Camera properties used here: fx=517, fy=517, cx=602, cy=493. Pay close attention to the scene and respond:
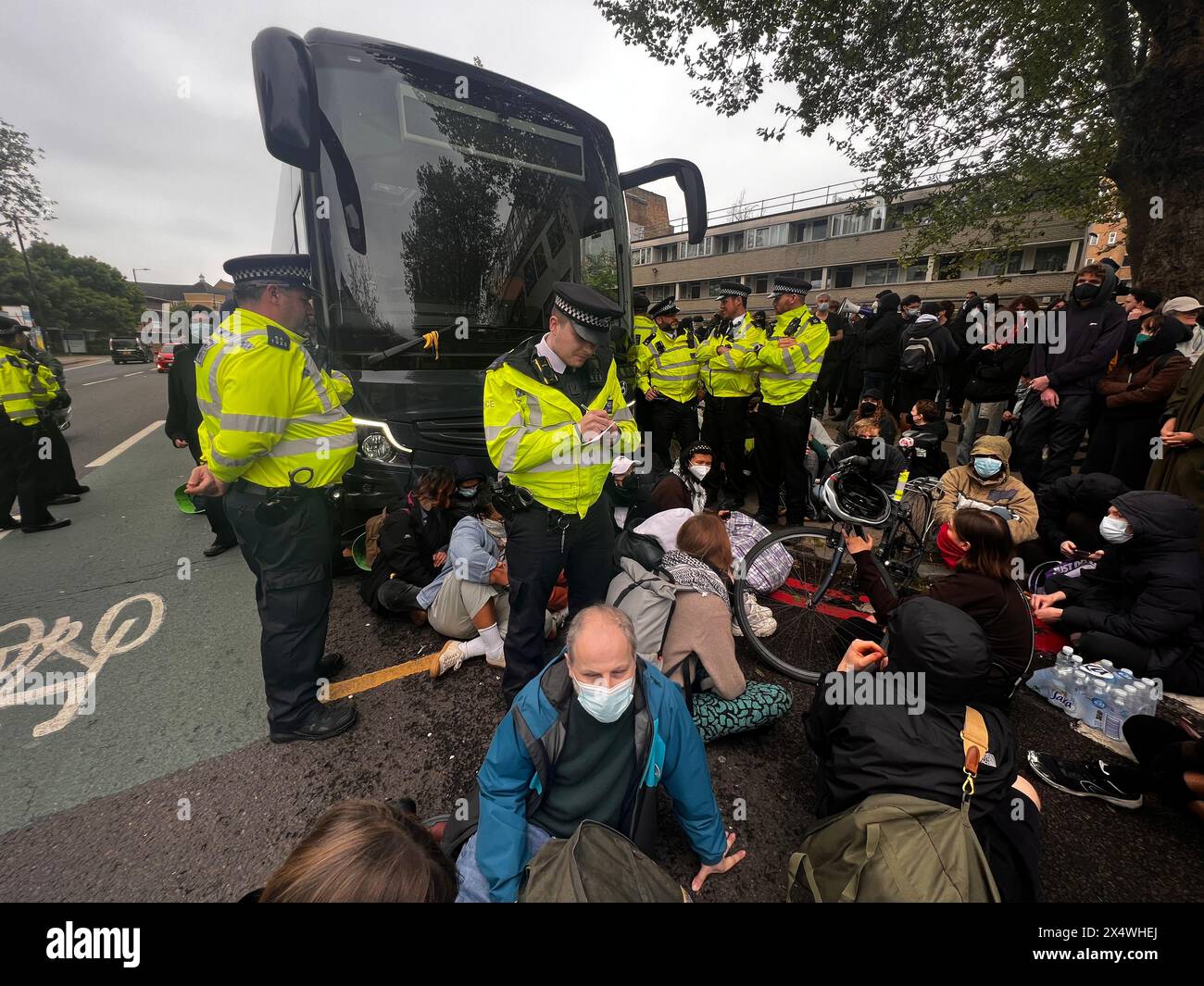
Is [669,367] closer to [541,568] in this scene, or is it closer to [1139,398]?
[541,568]

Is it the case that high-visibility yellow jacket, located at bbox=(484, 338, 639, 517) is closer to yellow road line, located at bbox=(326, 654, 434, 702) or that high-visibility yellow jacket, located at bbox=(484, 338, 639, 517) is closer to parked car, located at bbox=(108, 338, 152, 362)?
yellow road line, located at bbox=(326, 654, 434, 702)

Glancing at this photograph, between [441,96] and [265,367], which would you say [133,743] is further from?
[441,96]

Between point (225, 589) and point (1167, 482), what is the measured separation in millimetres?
6919

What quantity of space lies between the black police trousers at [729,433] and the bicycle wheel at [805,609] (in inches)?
87.1

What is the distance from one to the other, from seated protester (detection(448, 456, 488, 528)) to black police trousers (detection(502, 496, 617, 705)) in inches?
47.1

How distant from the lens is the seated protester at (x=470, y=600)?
3117 millimetres

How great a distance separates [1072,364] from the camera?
15.5ft

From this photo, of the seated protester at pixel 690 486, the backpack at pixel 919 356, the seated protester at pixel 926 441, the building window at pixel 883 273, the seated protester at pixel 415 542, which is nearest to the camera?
the seated protester at pixel 415 542

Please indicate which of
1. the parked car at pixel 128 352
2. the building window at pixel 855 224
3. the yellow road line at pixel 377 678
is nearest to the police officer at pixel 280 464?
the yellow road line at pixel 377 678

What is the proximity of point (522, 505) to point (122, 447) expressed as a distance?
33.9ft

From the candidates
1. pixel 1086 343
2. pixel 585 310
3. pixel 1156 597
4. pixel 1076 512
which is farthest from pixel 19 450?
pixel 1086 343

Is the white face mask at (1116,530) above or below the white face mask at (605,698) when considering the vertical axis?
above

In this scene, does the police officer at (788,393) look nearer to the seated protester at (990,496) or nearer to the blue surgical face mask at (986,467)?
the seated protester at (990,496)
